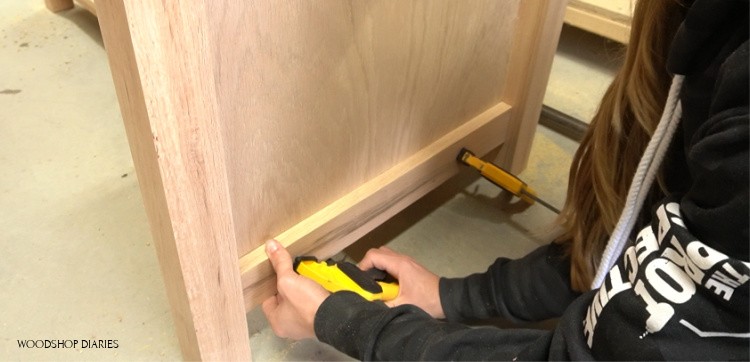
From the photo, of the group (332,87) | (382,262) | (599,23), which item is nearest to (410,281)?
(382,262)

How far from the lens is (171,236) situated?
0.53 metres

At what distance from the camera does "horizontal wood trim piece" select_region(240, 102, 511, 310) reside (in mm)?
661

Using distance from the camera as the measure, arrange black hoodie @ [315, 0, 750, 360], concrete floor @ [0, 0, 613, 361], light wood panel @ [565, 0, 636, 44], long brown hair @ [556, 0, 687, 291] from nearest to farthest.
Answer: black hoodie @ [315, 0, 750, 360] → long brown hair @ [556, 0, 687, 291] → concrete floor @ [0, 0, 613, 361] → light wood panel @ [565, 0, 636, 44]

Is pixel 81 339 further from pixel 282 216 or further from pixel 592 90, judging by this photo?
pixel 592 90

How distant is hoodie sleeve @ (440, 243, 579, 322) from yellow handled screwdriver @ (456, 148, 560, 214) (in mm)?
146

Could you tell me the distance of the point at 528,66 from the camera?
2.72 ft

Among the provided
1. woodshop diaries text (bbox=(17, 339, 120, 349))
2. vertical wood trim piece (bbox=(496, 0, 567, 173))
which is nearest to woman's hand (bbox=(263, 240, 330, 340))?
woodshop diaries text (bbox=(17, 339, 120, 349))

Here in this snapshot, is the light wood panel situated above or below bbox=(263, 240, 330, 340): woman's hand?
above

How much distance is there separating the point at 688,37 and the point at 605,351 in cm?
20

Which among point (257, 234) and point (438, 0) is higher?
point (438, 0)

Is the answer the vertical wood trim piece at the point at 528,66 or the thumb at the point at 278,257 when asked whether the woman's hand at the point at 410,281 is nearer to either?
the thumb at the point at 278,257

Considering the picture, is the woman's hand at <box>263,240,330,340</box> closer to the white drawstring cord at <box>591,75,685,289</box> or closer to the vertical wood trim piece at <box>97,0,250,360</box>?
the vertical wood trim piece at <box>97,0,250,360</box>

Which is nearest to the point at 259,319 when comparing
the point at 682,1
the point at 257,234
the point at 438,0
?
the point at 257,234

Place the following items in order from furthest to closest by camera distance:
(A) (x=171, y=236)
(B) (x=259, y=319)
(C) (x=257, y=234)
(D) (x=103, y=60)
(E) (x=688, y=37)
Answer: (D) (x=103, y=60) < (B) (x=259, y=319) < (C) (x=257, y=234) < (A) (x=171, y=236) < (E) (x=688, y=37)
